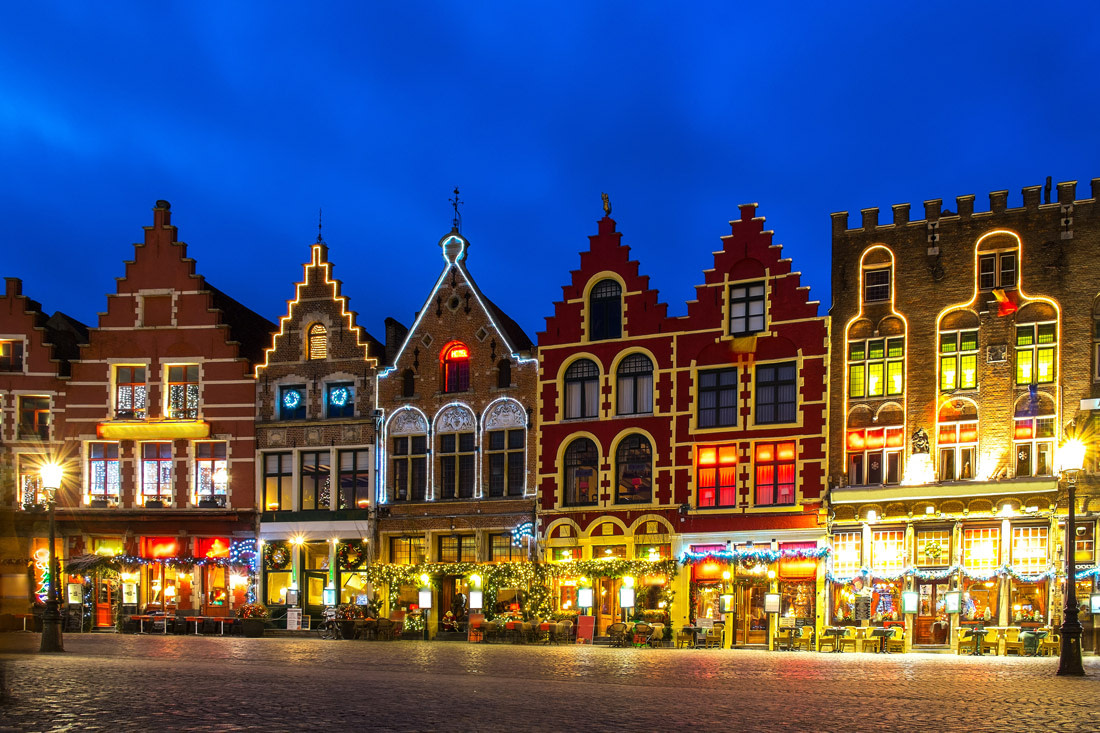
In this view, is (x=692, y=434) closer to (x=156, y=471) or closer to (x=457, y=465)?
(x=457, y=465)

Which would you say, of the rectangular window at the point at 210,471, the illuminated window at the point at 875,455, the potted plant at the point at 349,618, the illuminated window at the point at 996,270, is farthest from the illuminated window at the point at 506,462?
the illuminated window at the point at 996,270

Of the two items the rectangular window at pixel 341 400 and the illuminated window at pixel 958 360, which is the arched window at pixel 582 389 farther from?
the illuminated window at pixel 958 360

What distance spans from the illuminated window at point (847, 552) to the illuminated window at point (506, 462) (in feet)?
34.0

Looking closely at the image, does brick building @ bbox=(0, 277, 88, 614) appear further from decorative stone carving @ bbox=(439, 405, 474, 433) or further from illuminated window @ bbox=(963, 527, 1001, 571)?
illuminated window @ bbox=(963, 527, 1001, 571)

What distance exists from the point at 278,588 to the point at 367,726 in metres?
32.7

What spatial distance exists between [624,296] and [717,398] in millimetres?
4450

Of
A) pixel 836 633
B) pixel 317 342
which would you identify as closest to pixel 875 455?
pixel 836 633

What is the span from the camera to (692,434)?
40.8 meters

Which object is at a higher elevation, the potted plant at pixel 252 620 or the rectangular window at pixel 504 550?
the rectangular window at pixel 504 550

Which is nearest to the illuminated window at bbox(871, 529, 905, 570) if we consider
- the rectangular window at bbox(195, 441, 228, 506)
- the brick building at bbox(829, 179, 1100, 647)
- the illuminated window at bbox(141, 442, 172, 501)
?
the brick building at bbox(829, 179, 1100, 647)

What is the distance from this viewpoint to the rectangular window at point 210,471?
4669 centimetres

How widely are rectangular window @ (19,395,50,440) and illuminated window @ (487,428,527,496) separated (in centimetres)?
1615

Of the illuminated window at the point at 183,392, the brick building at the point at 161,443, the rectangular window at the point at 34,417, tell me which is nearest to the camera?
the brick building at the point at 161,443

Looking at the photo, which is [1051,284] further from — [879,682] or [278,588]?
[278,588]
